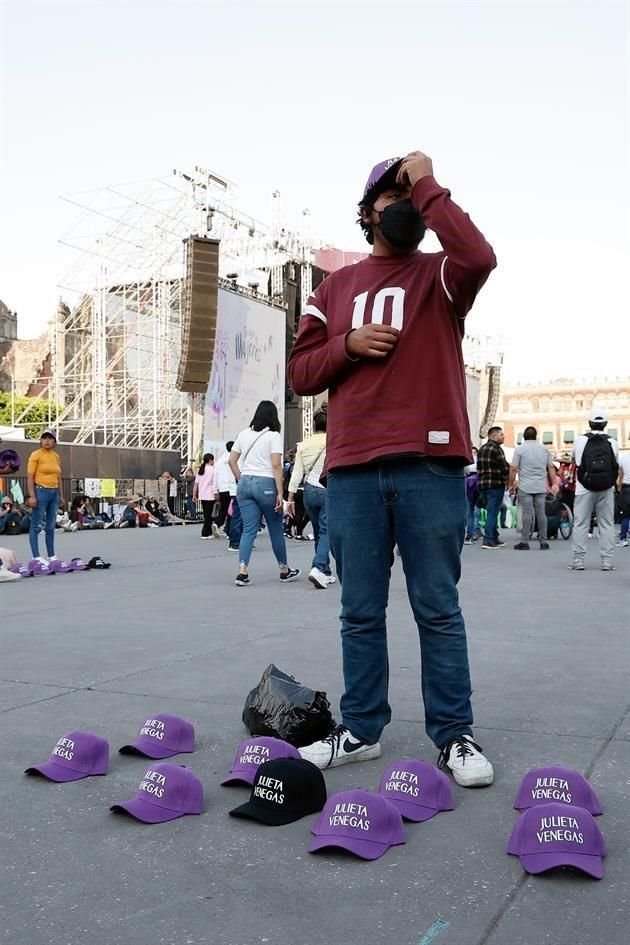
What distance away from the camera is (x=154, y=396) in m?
34.8

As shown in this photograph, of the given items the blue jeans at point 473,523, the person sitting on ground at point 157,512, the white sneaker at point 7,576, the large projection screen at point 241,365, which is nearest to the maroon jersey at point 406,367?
the white sneaker at point 7,576

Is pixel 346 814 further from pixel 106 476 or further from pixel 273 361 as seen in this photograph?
pixel 273 361

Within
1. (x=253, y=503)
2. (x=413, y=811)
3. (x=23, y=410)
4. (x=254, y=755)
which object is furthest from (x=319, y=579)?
(x=23, y=410)

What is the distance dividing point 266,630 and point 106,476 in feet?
64.9

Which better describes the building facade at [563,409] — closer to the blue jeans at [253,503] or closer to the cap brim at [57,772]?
the blue jeans at [253,503]

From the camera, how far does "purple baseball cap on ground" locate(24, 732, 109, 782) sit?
295 cm

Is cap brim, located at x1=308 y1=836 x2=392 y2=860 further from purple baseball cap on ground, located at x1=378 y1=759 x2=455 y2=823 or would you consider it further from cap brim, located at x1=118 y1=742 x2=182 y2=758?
cap brim, located at x1=118 y1=742 x2=182 y2=758

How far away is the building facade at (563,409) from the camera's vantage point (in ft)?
354

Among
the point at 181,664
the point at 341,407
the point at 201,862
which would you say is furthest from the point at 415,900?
the point at 181,664

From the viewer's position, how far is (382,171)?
296 cm

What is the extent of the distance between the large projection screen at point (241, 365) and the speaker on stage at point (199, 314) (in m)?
1.38

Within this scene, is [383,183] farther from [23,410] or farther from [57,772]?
[23,410]

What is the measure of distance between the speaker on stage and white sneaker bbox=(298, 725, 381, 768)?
24.0 meters

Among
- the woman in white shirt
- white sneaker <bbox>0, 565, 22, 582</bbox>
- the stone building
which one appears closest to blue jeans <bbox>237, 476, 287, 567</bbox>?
the woman in white shirt
